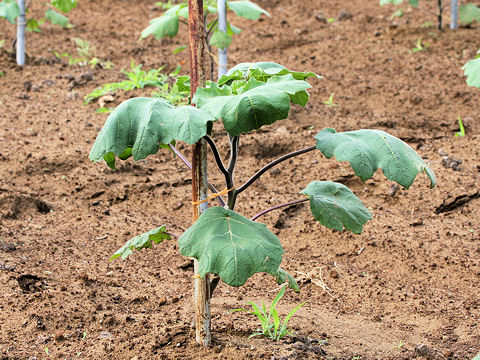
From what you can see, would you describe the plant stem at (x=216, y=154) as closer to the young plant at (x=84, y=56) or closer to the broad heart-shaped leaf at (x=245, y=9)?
the broad heart-shaped leaf at (x=245, y=9)

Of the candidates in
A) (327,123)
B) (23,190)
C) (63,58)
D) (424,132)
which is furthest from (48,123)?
(424,132)

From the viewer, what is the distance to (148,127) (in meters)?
1.87

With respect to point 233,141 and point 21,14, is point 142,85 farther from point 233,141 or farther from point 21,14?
point 233,141

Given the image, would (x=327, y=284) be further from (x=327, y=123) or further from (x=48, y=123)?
(x=48, y=123)

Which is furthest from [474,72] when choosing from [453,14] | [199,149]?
[453,14]

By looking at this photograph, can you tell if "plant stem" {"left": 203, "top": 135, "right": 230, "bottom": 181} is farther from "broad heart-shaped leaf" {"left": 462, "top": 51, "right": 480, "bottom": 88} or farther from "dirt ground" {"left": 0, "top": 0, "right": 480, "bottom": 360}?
"broad heart-shaped leaf" {"left": 462, "top": 51, "right": 480, "bottom": 88}

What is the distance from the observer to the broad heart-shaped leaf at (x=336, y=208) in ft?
7.82

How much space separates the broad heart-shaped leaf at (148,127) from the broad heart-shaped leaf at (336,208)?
2.21 ft

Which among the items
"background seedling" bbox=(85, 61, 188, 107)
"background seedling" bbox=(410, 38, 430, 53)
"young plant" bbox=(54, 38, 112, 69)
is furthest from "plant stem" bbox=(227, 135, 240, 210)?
"background seedling" bbox=(410, 38, 430, 53)

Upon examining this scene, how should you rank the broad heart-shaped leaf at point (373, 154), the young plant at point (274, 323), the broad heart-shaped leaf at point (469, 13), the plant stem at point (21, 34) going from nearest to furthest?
the broad heart-shaped leaf at point (373, 154) → the young plant at point (274, 323) → the plant stem at point (21, 34) → the broad heart-shaped leaf at point (469, 13)

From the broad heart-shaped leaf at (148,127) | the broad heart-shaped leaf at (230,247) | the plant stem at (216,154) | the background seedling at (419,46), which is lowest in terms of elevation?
the background seedling at (419,46)

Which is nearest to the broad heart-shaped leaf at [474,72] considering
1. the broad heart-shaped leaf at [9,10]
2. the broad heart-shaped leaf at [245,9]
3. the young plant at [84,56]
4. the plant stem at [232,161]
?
the broad heart-shaped leaf at [245,9]

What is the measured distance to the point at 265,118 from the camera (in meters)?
1.91

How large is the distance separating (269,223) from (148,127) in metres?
2.03
